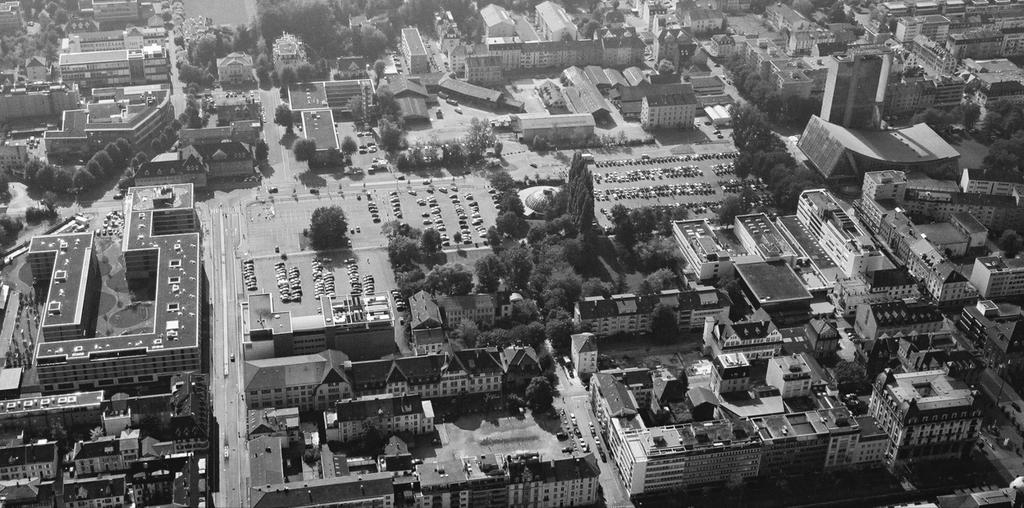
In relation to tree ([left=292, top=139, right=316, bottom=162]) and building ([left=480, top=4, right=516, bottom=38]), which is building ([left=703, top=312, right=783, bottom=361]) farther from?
building ([left=480, top=4, right=516, bottom=38])

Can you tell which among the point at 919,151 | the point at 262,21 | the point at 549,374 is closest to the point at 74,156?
the point at 262,21

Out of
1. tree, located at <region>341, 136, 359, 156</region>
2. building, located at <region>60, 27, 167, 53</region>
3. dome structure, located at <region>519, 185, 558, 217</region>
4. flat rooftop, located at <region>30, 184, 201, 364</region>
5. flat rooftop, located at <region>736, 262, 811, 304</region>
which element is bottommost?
flat rooftop, located at <region>736, 262, 811, 304</region>

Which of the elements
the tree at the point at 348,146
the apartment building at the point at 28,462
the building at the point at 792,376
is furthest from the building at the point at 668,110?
the apartment building at the point at 28,462

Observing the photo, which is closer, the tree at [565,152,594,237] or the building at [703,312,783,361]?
the building at [703,312,783,361]

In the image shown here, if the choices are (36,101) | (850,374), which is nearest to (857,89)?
(850,374)

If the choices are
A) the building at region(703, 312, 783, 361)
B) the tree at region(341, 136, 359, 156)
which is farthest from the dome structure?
the building at region(703, 312, 783, 361)

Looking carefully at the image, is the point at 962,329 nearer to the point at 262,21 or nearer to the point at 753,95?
the point at 753,95

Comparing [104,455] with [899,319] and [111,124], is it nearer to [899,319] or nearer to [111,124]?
[111,124]

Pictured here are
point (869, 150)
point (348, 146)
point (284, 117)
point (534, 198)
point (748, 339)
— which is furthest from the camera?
point (284, 117)
